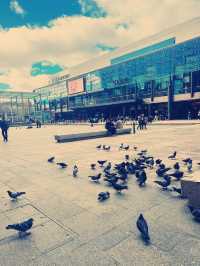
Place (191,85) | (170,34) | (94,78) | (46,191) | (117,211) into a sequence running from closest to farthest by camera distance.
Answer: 1. (117,211)
2. (46,191)
3. (191,85)
4. (170,34)
5. (94,78)

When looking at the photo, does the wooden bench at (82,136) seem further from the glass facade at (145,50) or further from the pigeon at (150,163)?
the glass facade at (145,50)

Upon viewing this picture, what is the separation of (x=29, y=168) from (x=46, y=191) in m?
2.78

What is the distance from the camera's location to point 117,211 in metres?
3.86

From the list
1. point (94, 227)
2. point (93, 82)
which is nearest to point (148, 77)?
point (93, 82)

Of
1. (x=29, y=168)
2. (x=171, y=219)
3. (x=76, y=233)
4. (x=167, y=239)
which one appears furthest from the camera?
(x=29, y=168)

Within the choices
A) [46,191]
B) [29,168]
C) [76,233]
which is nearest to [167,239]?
[76,233]

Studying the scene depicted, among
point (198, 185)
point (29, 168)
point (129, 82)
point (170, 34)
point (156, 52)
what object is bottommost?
point (29, 168)

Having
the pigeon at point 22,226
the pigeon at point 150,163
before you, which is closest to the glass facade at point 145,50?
the pigeon at point 150,163

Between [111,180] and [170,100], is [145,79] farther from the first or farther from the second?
[111,180]

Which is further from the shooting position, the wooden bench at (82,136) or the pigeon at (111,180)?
the wooden bench at (82,136)

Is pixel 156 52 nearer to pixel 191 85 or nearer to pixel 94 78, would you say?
pixel 191 85

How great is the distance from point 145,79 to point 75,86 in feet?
90.2

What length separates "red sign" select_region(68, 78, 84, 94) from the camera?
6575 cm

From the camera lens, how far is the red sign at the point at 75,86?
216 ft
